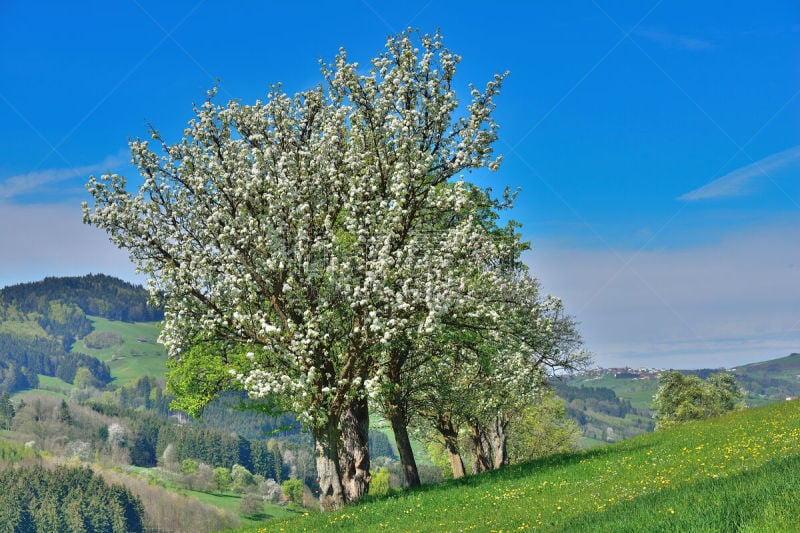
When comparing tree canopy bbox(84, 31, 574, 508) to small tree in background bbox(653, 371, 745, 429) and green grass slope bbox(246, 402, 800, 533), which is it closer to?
green grass slope bbox(246, 402, 800, 533)

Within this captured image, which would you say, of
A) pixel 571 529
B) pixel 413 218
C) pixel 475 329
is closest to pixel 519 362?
pixel 475 329

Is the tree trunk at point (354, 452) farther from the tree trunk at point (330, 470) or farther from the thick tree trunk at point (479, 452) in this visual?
the thick tree trunk at point (479, 452)

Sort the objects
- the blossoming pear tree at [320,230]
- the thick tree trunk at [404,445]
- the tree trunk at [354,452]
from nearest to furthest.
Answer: the blossoming pear tree at [320,230], the tree trunk at [354,452], the thick tree trunk at [404,445]

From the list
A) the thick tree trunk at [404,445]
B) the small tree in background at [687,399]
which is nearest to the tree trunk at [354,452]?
the thick tree trunk at [404,445]

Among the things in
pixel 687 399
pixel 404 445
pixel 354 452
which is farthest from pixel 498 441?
pixel 687 399

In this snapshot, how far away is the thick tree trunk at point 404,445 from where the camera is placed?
34.3 metres

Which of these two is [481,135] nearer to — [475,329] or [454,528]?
[475,329]

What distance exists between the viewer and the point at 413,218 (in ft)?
82.6

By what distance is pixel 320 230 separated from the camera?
23.8m

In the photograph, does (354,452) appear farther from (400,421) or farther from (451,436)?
(451,436)

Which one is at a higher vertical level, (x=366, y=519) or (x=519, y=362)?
(x=519, y=362)

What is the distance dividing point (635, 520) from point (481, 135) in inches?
605

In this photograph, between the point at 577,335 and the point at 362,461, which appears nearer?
the point at 362,461

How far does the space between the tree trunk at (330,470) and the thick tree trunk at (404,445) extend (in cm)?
836
